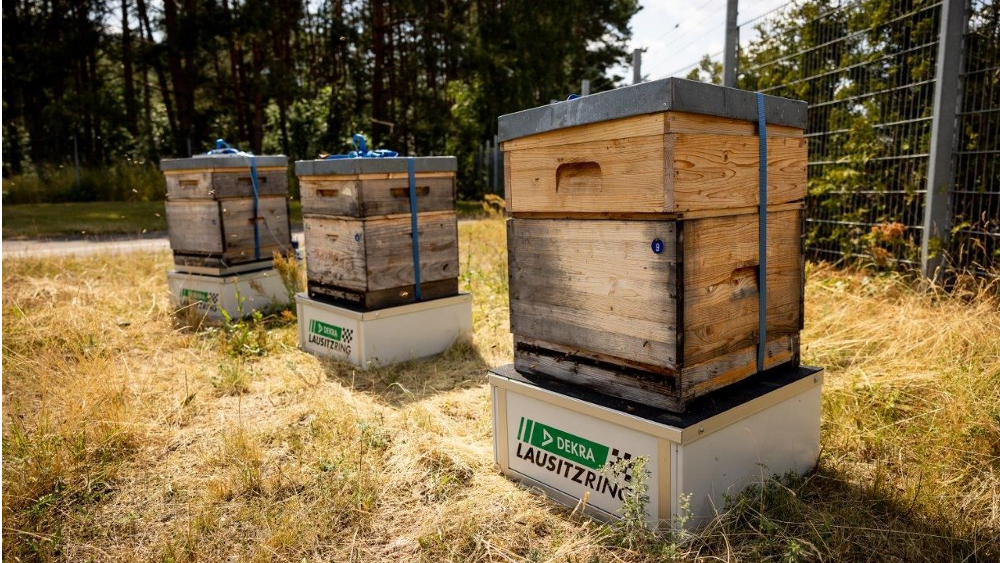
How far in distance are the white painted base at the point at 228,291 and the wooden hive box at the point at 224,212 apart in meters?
0.09

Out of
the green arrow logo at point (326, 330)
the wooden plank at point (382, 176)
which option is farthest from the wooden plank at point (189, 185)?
the green arrow logo at point (326, 330)

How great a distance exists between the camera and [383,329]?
4.73 meters

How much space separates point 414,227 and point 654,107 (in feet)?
8.98

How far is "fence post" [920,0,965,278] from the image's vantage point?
4.97 meters

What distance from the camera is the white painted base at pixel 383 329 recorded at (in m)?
4.70

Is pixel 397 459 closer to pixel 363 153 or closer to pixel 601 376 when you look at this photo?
pixel 601 376

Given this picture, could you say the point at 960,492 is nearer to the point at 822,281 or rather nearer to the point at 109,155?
the point at 822,281

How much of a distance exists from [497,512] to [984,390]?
2.50 metres

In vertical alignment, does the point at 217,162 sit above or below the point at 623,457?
above

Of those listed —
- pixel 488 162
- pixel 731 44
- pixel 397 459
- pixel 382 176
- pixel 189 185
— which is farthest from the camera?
pixel 488 162

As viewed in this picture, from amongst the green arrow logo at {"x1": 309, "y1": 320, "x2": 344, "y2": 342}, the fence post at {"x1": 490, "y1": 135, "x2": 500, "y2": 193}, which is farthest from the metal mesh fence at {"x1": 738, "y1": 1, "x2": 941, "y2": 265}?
the fence post at {"x1": 490, "y1": 135, "x2": 500, "y2": 193}

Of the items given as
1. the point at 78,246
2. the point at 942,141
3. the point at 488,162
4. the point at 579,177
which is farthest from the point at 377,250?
the point at 488,162

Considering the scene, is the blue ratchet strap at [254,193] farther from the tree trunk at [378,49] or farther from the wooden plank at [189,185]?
the tree trunk at [378,49]

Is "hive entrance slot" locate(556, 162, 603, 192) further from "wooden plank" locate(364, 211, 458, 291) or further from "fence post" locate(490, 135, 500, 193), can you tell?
"fence post" locate(490, 135, 500, 193)
